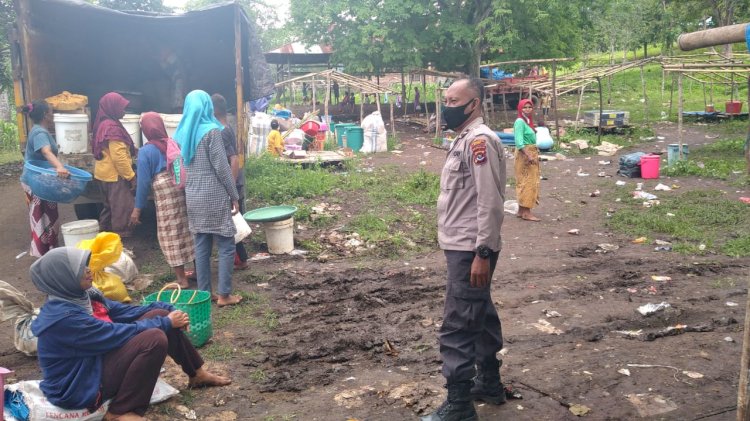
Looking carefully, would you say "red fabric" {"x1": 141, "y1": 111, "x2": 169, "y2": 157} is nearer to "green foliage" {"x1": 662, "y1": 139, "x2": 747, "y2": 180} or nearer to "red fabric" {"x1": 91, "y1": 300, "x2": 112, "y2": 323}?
"red fabric" {"x1": 91, "y1": 300, "x2": 112, "y2": 323}

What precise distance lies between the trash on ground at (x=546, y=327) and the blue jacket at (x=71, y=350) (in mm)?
2887

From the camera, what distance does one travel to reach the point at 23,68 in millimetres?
6902

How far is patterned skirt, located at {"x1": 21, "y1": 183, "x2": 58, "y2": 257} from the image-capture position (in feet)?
20.5

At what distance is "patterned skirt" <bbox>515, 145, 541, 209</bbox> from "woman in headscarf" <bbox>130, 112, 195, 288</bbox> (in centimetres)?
430

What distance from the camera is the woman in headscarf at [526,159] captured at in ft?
25.1

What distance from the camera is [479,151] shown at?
9.90ft

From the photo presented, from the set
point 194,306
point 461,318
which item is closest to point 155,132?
point 194,306

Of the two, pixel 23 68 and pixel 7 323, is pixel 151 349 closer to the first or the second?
pixel 7 323

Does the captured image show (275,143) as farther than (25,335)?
Yes

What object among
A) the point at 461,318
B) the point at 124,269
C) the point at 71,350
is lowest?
the point at 124,269

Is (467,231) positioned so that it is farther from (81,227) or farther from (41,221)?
(41,221)

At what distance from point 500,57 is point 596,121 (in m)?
5.83

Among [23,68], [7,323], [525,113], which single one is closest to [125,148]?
[23,68]

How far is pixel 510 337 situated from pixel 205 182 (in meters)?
2.68
